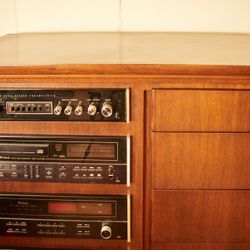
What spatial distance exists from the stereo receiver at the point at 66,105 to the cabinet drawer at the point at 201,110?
2.9 inches

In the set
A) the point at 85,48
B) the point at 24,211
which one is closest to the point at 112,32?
the point at 85,48

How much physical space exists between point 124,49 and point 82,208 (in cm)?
38

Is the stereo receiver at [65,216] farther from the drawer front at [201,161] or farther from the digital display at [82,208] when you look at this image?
the drawer front at [201,161]

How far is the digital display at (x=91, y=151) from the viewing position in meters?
0.85

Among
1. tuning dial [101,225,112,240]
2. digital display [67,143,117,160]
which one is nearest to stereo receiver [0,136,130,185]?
digital display [67,143,117,160]

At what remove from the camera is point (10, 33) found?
1244 mm

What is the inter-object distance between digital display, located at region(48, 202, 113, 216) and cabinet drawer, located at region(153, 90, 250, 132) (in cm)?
22

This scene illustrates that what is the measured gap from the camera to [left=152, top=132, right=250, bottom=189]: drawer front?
2.69ft

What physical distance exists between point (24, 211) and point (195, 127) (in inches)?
16.8

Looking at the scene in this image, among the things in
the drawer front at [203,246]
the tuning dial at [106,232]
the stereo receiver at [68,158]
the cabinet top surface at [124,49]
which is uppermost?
the cabinet top surface at [124,49]

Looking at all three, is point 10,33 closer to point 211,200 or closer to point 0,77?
point 0,77
